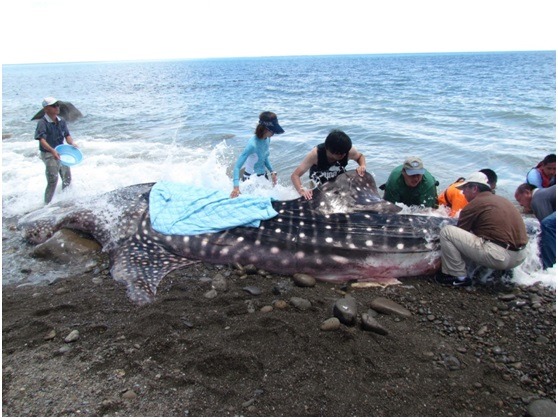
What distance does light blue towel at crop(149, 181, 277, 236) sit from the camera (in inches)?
227

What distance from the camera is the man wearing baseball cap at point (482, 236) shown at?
15.6 ft

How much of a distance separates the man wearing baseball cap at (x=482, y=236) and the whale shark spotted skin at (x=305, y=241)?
29cm

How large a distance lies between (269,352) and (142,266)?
8.08 ft

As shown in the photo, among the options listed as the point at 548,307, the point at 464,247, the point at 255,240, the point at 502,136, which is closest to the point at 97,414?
the point at 255,240

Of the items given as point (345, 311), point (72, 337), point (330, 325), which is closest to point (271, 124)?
point (345, 311)

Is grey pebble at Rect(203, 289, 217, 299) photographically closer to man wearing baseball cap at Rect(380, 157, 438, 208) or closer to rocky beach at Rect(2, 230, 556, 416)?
rocky beach at Rect(2, 230, 556, 416)

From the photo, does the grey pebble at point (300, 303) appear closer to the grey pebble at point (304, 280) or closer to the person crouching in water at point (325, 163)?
Result: the grey pebble at point (304, 280)

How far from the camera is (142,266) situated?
5391 mm

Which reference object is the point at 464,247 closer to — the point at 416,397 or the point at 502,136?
the point at 416,397

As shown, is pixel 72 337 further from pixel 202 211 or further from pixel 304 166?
pixel 304 166

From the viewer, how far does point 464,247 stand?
193 inches

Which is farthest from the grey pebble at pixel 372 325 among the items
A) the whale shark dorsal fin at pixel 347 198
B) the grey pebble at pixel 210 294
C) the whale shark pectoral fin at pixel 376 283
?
the whale shark dorsal fin at pixel 347 198

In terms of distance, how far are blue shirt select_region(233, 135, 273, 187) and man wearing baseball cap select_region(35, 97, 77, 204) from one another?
150 inches

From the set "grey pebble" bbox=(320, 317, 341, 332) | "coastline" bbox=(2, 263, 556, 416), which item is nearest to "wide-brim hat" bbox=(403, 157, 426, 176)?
"coastline" bbox=(2, 263, 556, 416)
